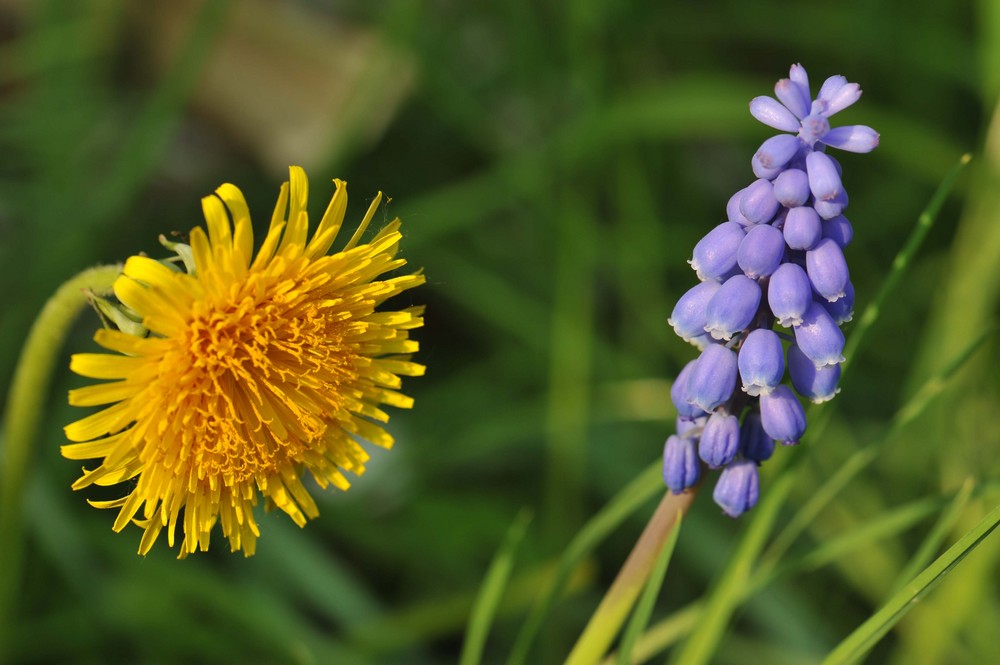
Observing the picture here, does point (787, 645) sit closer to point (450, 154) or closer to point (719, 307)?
point (719, 307)

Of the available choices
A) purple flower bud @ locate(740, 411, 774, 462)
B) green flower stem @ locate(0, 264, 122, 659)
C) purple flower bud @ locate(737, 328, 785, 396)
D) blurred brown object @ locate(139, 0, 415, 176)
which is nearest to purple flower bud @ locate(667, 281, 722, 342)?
purple flower bud @ locate(737, 328, 785, 396)

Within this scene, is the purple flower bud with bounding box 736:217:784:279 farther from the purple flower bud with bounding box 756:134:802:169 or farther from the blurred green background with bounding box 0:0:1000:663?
the blurred green background with bounding box 0:0:1000:663

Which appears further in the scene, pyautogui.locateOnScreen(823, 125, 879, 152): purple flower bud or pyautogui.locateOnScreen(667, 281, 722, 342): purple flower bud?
pyautogui.locateOnScreen(667, 281, 722, 342): purple flower bud

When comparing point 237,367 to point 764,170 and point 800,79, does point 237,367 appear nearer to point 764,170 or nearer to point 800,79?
point 764,170

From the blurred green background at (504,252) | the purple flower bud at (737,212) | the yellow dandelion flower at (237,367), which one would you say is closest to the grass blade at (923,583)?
the purple flower bud at (737,212)

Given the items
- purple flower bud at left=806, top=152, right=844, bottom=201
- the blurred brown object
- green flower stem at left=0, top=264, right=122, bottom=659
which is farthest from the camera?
the blurred brown object

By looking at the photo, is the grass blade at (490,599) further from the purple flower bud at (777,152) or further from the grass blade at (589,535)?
the purple flower bud at (777,152)

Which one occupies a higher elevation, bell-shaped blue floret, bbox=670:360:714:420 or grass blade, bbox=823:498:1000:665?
bell-shaped blue floret, bbox=670:360:714:420
